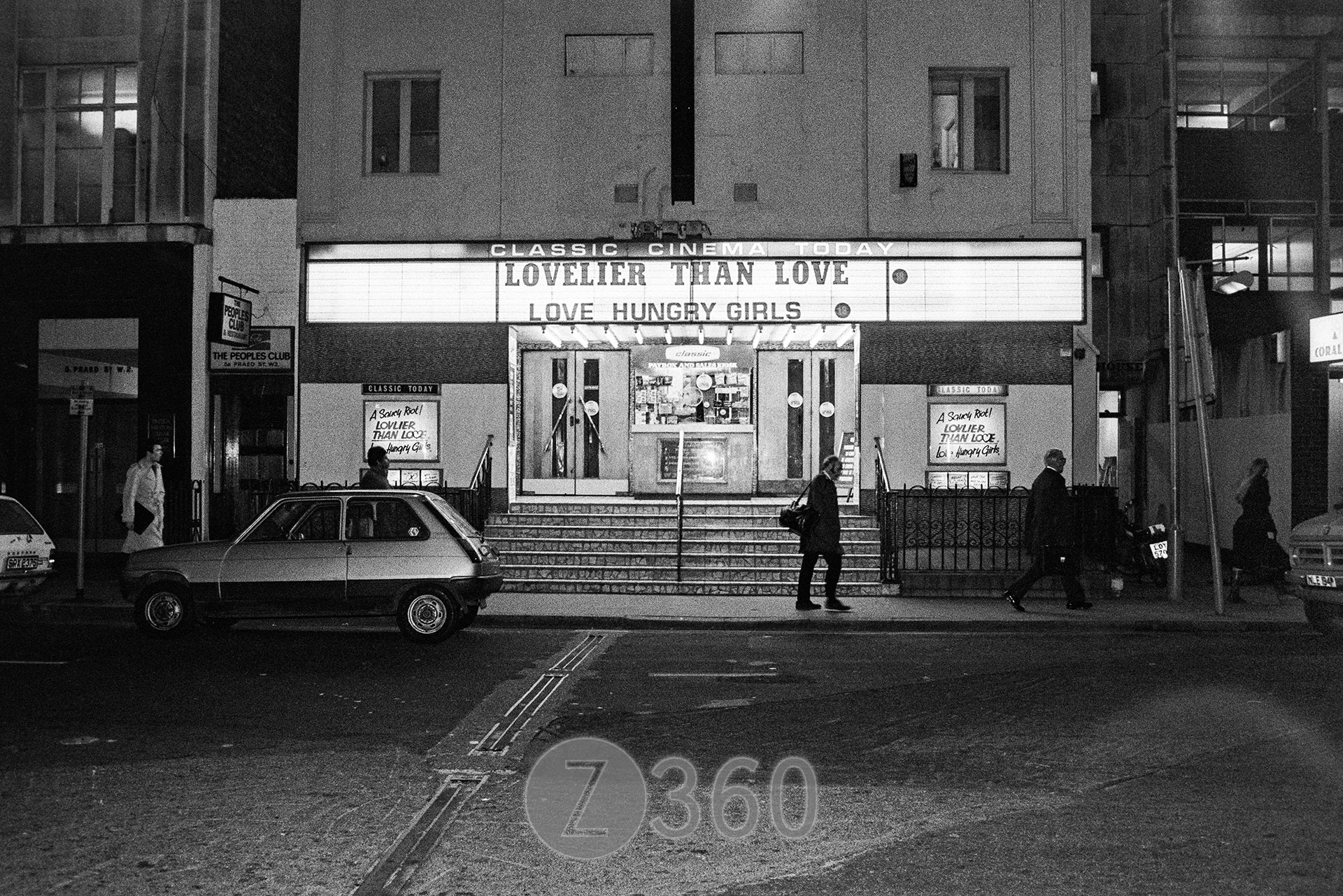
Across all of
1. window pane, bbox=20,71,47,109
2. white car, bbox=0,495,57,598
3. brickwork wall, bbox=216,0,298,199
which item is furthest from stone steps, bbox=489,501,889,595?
window pane, bbox=20,71,47,109

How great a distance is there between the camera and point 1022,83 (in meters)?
19.0

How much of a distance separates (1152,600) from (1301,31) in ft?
52.9

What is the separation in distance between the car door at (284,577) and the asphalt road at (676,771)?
92cm

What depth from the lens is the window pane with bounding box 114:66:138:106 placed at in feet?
65.2

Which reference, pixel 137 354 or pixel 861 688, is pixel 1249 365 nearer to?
pixel 861 688

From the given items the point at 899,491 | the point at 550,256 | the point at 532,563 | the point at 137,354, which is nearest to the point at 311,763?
the point at 532,563

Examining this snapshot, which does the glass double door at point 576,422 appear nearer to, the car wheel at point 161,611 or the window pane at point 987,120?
the window pane at point 987,120

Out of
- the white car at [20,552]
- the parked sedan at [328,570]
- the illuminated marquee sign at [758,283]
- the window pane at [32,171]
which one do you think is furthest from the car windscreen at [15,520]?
the window pane at [32,171]

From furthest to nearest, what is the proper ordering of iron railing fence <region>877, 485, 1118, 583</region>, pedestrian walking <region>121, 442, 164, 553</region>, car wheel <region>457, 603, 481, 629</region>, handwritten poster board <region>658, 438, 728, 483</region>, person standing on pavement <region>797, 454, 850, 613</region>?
handwritten poster board <region>658, 438, 728, 483</region>
iron railing fence <region>877, 485, 1118, 583</region>
pedestrian walking <region>121, 442, 164, 553</region>
person standing on pavement <region>797, 454, 850, 613</region>
car wheel <region>457, 603, 481, 629</region>

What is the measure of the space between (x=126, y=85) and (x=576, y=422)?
922 cm

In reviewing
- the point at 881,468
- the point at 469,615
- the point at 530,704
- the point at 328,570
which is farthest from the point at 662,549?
the point at 530,704

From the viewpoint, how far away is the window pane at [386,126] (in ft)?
64.6

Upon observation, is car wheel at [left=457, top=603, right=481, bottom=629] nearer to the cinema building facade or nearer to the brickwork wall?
the cinema building facade

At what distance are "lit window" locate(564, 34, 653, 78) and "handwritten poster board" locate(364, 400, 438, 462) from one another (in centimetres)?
587
